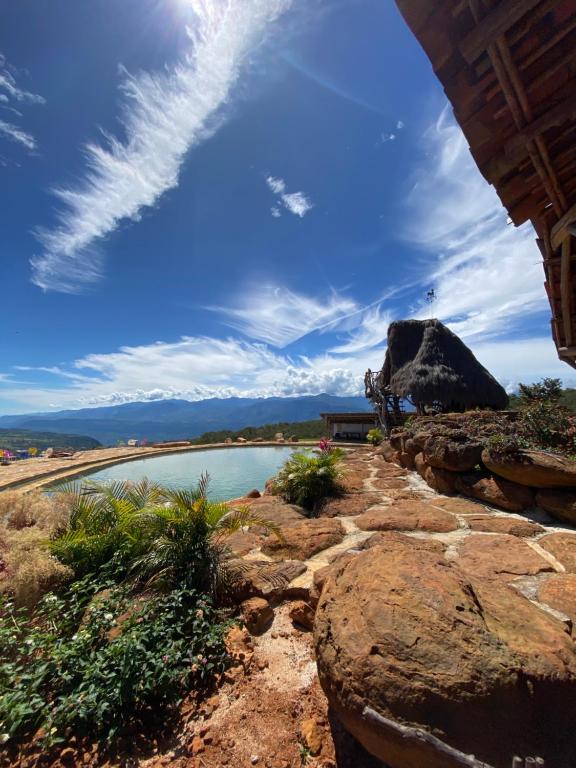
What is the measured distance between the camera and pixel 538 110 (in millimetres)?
2123

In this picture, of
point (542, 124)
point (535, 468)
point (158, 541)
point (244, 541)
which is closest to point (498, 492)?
point (535, 468)

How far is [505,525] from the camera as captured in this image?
355cm

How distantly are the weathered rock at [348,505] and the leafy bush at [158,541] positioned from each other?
1482 millimetres

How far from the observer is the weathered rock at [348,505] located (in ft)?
14.9

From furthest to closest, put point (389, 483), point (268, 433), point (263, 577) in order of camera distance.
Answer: point (268, 433), point (389, 483), point (263, 577)

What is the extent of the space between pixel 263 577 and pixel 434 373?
1249 centimetres

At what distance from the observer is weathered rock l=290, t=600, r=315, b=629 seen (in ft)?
8.05

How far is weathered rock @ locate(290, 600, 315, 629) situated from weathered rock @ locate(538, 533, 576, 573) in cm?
221

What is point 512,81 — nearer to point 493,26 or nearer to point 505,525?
point 493,26

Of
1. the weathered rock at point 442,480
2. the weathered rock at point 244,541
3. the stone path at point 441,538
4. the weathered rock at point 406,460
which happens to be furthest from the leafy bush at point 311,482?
the weathered rock at point 406,460

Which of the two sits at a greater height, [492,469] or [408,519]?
[492,469]

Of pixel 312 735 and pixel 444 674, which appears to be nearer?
pixel 444 674

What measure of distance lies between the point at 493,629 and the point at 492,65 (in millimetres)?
3268

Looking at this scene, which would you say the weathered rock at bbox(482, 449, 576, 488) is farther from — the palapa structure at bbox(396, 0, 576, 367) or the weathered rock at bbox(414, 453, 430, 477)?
the palapa structure at bbox(396, 0, 576, 367)
